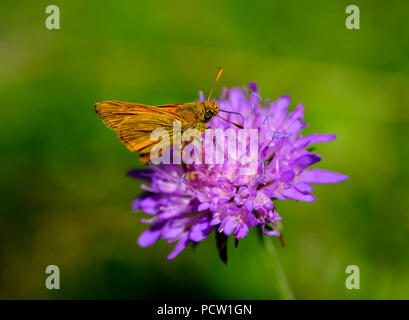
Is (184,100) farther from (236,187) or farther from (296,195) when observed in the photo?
(296,195)

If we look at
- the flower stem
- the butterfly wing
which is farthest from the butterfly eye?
the flower stem

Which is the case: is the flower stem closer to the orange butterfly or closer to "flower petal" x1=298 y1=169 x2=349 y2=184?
"flower petal" x1=298 y1=169 x2=349 y2=184

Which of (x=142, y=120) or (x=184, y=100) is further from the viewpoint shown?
(x=184, y=100)

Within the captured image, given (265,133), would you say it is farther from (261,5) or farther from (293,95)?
(261,5)

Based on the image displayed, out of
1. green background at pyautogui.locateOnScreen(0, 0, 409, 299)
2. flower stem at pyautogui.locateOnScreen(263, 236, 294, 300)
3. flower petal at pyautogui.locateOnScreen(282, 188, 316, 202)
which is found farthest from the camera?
green background at pyautogui.locateOnScreen(0, 0, 409, 299)

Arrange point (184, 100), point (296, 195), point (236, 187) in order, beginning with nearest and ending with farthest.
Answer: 1. point (296, 195)
2. point (236, 187)
3. point (184, 100)

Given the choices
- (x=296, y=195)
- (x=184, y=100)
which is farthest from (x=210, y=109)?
(x=184, y=100)
